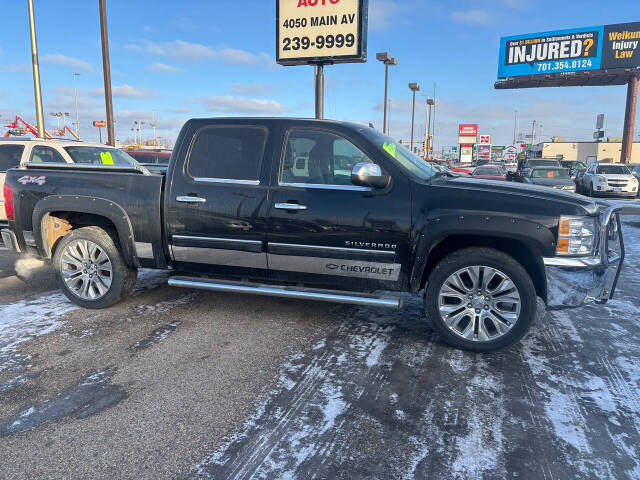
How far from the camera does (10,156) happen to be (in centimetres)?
888

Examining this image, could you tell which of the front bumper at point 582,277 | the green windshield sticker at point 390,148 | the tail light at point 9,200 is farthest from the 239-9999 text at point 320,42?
the front bumper at point 582,277

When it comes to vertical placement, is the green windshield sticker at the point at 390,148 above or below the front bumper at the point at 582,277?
above

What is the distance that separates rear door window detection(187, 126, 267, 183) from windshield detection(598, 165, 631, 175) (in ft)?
69.6

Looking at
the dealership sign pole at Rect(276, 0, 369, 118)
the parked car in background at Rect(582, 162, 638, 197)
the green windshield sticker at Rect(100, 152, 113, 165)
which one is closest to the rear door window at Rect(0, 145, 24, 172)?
the green windshield sticker at Rect(100, 152, 113, 165)

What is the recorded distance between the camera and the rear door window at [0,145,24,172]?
29.0 feet

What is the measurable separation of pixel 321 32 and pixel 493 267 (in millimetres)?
12222

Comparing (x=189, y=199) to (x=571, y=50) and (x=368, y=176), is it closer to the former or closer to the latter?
(x=368, y=176)

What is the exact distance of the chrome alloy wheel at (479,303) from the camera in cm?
388

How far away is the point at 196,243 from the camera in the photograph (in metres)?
4.57

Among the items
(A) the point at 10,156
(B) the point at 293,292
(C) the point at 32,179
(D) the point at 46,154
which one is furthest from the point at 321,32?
(B) the point at 293,292

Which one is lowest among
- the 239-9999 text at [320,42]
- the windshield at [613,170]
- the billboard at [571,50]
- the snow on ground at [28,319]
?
the snow on ground at [28,319]

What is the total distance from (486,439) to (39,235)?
464 cm

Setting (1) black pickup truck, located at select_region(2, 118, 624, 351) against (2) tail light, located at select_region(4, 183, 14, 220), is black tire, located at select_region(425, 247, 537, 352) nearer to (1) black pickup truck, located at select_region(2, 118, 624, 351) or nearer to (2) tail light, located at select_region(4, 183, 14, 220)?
(1) black pickup truck, located at select_region(2, 118, 624, 351)

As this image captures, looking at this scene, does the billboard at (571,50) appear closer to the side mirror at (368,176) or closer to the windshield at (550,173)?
the windshield at (550,173)
